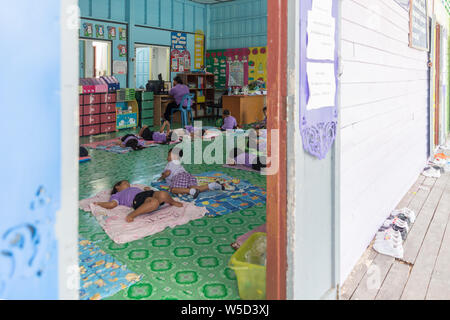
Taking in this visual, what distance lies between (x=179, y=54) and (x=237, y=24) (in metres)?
2.22

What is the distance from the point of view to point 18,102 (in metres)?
0.98

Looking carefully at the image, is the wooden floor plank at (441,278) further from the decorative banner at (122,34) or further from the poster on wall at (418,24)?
the decorative banner at (122,34)

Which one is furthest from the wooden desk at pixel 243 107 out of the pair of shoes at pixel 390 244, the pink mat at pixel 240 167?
the pair of shoes at pixel 390 244

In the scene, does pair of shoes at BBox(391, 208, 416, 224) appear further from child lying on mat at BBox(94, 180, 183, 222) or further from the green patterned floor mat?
child lying on mat at BBox(94, 180, 183, 222)

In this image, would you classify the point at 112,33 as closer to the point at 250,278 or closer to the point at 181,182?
the point at 181,182

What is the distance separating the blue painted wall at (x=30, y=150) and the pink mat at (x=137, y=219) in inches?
83.3

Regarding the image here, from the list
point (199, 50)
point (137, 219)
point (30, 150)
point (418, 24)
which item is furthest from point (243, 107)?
point (30, 150)

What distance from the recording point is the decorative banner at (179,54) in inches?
462

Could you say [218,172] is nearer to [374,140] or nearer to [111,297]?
[374,140]

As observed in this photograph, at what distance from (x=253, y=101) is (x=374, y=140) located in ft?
25.8

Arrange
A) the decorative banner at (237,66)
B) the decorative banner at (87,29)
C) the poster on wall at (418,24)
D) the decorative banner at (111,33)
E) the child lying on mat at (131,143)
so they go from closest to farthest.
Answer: the poster on wall at (418,24)
the child lying on mat at (131,143)
the decorative banner at (87,29)
the decorative banner at (111,33)
the decorative banner at (237,66)

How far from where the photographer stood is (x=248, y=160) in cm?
575

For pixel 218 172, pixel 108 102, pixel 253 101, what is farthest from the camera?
pixel 253 101
